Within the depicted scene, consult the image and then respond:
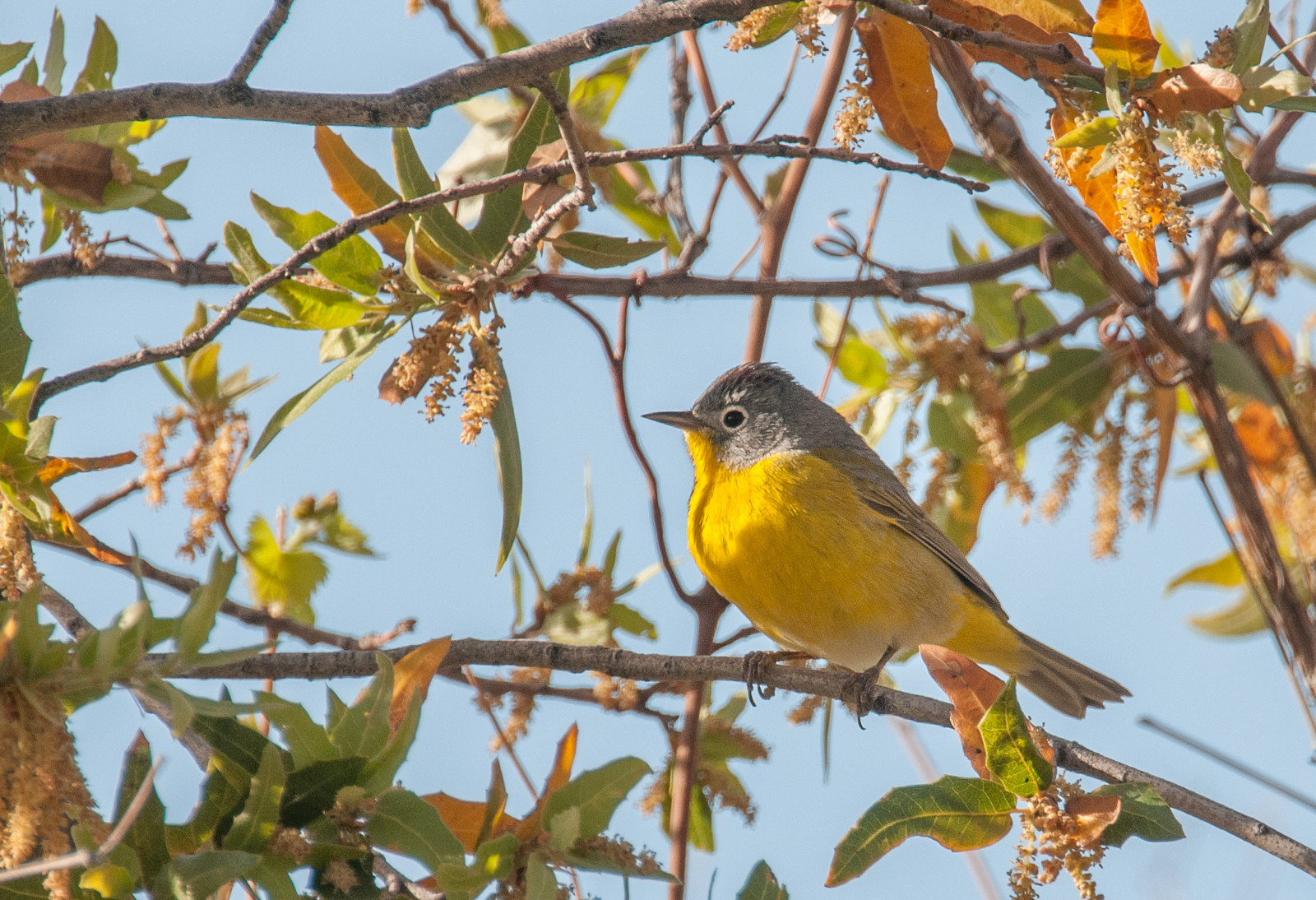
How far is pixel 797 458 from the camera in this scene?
17.0 ft

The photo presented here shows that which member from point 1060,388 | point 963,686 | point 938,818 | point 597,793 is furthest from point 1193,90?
point 1060,388

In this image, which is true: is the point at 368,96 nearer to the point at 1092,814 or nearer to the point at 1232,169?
the point at 1232,169

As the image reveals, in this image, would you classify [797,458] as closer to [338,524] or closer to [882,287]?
[882,287]

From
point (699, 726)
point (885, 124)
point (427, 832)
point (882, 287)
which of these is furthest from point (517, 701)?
point (885, 124)

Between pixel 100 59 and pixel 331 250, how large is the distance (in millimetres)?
1083

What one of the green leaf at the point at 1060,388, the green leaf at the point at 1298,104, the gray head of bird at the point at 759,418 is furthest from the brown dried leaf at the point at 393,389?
the green leaf at the point at 1060,388

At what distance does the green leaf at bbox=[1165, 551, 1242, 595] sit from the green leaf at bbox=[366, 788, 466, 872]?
13.8 feet

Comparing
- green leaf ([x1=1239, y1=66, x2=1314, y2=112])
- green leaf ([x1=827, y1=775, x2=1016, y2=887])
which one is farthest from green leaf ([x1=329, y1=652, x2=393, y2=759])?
green leaf ([x1=1239, y1=66, x2=1314, y2=112])

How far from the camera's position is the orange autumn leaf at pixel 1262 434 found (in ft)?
16.4

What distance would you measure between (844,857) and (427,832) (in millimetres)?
861

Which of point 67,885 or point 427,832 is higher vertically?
point 427,832

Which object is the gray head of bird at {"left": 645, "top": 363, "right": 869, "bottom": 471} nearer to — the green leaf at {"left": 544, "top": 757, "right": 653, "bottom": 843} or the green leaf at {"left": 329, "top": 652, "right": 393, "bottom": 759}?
the green leaf at {"left": 544, "top": 757, "right": 653, "bottom": 843}

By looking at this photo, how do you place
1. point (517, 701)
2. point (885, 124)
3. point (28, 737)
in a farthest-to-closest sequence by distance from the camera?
1. point (517, 701)
2. point (885, 124)
3. point (28, 737)

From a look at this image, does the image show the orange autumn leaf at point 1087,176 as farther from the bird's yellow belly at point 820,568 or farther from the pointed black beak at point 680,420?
the pointed black beak at point 680,420
